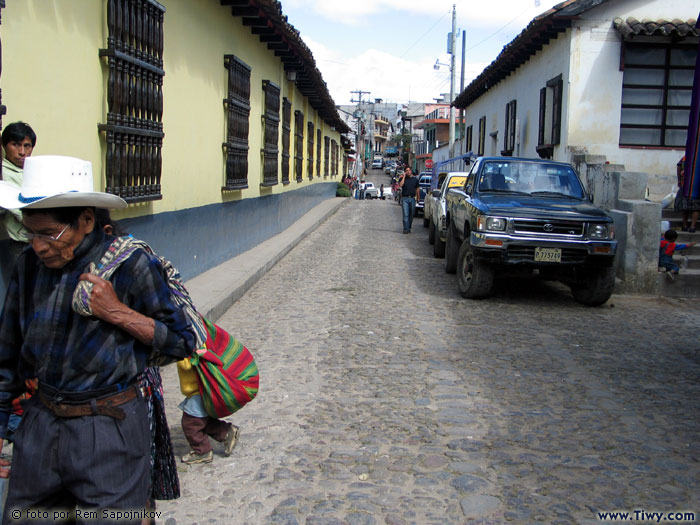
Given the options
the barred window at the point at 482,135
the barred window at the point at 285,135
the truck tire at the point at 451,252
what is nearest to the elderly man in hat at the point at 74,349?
the truck tire at the point at 451,252

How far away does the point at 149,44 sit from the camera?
24.5ft

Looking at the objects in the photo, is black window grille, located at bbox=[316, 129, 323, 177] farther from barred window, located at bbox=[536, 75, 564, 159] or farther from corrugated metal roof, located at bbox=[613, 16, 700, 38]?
corrugated metal roof, located at bbox=[613, 16, 700, 38]

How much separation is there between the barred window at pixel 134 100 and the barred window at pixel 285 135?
370 inches

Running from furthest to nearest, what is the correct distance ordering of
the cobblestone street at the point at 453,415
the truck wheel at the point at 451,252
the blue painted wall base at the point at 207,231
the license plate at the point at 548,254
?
the truck wheel at the point at 451,252
the license plate at the point at 548,254
the blue painted wall base at the point at 207,231
the cobblestone street at the point at 453,415

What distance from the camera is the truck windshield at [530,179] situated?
1045 centimetres

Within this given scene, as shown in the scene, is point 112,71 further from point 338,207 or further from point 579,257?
point 338,207

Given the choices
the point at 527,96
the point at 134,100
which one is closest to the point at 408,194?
the point at 527,96

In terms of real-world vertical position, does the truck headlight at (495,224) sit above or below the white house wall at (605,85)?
below

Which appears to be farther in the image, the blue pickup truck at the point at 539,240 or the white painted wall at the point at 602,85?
the white painted wall at the point at 602,85

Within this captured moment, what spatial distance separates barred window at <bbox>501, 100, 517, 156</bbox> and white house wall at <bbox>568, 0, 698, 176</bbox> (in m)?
5.48

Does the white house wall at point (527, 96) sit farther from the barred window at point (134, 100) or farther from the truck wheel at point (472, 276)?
the barred window at point (134, 100)

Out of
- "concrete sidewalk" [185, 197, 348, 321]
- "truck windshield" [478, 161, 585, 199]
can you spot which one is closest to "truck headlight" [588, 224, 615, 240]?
"truck windshield" [478, 161, 585, 199]

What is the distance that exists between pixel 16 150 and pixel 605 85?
1277 centimetres

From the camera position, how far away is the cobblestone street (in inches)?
149
